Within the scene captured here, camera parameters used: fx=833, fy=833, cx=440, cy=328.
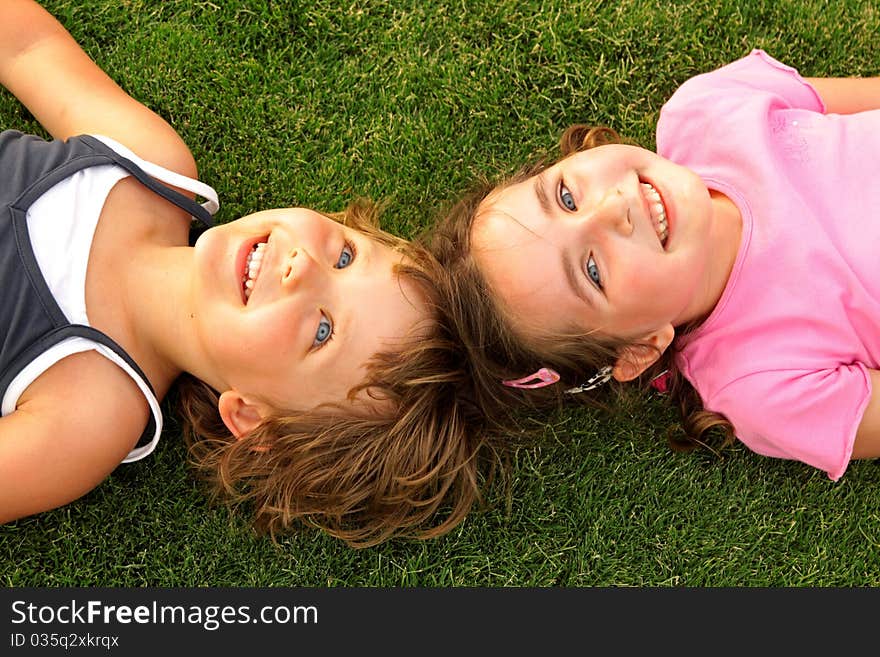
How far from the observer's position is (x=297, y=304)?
1952mm

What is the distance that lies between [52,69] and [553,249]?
1553 millimetres

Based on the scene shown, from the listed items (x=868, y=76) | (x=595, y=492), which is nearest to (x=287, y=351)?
(x=595, y=492)

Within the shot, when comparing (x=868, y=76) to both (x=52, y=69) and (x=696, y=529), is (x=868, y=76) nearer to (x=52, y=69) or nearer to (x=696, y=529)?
(x=696, y=529)

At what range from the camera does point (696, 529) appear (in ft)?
8.19

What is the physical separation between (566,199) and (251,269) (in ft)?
2.62

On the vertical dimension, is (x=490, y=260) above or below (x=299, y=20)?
below

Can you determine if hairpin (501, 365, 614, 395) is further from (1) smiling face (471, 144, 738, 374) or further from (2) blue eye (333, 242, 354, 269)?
(2) blue eye (333, 242, 354, 269)

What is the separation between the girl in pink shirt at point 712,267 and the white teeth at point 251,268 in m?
0.47

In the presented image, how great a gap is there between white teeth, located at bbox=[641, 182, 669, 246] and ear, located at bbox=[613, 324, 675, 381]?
0.25 meters

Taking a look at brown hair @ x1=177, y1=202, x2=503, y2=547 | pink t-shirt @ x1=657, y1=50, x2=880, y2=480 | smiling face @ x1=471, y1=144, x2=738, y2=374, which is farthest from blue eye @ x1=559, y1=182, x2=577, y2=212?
pink t-shirt @ x1=657, y1=50, x2=880, y2=480

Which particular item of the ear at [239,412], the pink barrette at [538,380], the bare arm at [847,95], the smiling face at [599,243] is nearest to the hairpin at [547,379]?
the pink barrette at [538,380]

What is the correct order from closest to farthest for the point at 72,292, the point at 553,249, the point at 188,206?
the point at 553,249, the point at 72,292, the point at 188,206

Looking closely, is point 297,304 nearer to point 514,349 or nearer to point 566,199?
point 514,349

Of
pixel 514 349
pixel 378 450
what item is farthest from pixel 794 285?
pixel 378 450
